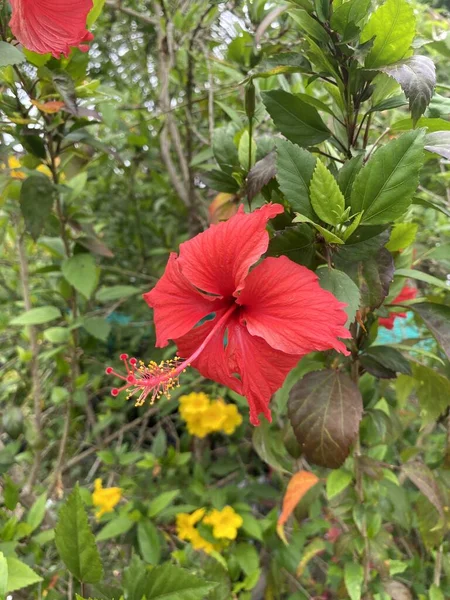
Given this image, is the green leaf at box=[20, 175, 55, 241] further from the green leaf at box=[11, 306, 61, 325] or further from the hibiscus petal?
the hibiscus petal

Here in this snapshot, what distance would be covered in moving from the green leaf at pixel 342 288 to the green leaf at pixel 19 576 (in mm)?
493

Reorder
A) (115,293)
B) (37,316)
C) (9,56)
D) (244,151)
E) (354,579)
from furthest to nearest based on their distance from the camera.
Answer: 1. (115,293)
2. (37,316)
3. (354,579)
4. (244,151)
5. (9,56)

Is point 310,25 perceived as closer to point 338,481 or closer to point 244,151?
point 244,151

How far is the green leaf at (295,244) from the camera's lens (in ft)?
1.72

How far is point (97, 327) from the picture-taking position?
1141 mm

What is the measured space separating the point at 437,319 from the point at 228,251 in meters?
0.32

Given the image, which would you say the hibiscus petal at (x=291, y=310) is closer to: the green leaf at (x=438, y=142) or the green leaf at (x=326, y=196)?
the green leaf at (x=326, y=196)

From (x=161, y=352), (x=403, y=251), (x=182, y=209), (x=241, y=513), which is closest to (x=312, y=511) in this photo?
(x=241, y=513)

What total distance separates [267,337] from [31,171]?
642mm

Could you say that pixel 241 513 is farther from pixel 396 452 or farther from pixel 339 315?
pixel 339 315

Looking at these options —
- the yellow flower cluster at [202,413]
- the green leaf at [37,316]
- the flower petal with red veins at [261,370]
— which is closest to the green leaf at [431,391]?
the flower petal with red veins at [261,370]

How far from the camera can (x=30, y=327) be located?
1218mm

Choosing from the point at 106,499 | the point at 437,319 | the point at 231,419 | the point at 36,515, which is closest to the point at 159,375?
the point at 437,319

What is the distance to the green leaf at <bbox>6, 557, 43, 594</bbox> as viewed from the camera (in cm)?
59
